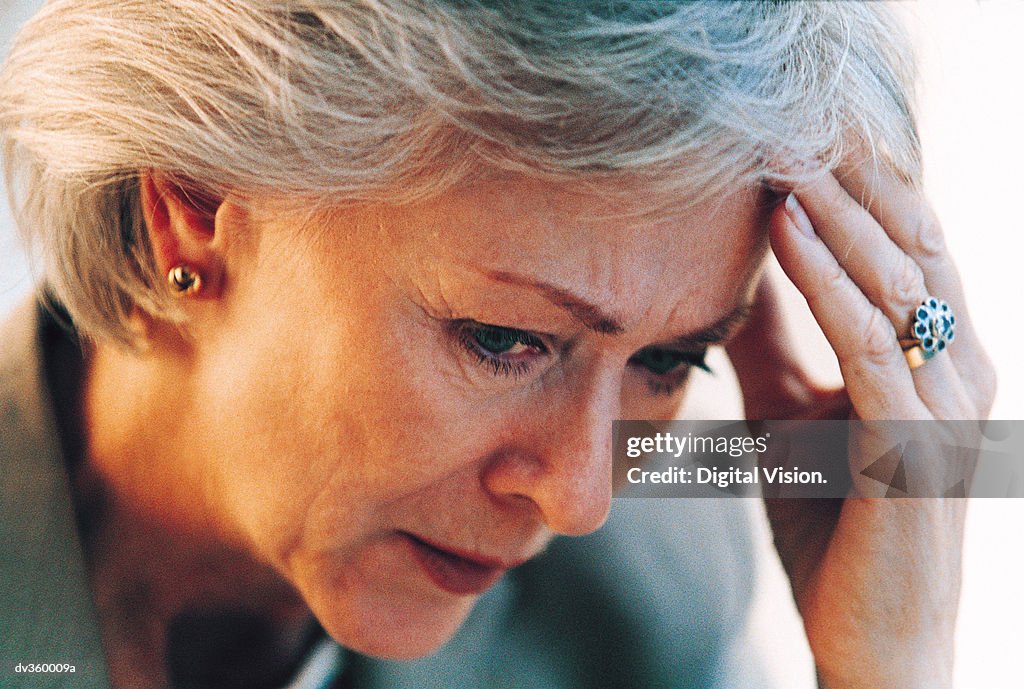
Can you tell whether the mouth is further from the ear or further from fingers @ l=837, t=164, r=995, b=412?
fingers @ l=837, t=164, r=995, b=412

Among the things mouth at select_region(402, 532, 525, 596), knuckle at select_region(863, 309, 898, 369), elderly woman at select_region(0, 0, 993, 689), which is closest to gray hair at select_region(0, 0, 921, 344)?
elderly woman at select_region(0, 0, 993, 689)

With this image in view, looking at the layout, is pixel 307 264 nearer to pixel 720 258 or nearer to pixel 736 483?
pixel 720 258

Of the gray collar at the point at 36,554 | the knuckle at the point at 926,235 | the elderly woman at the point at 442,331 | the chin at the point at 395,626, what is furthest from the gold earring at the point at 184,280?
the knuckle at the point at 926,235

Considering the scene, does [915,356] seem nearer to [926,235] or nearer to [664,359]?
[926,235]

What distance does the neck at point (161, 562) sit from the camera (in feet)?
2.05

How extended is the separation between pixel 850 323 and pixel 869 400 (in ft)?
0.21

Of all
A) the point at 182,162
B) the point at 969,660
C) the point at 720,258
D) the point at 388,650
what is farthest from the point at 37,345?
the point at 969,660

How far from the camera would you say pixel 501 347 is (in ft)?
1.75

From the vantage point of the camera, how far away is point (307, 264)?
515 millimetres

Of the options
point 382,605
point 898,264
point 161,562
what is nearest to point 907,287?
point 898,264

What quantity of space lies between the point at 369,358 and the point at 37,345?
281 mm

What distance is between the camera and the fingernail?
0.55 m

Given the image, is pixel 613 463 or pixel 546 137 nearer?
pixel 546 137

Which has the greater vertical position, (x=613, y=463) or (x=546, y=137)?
(x=546, y=137)
